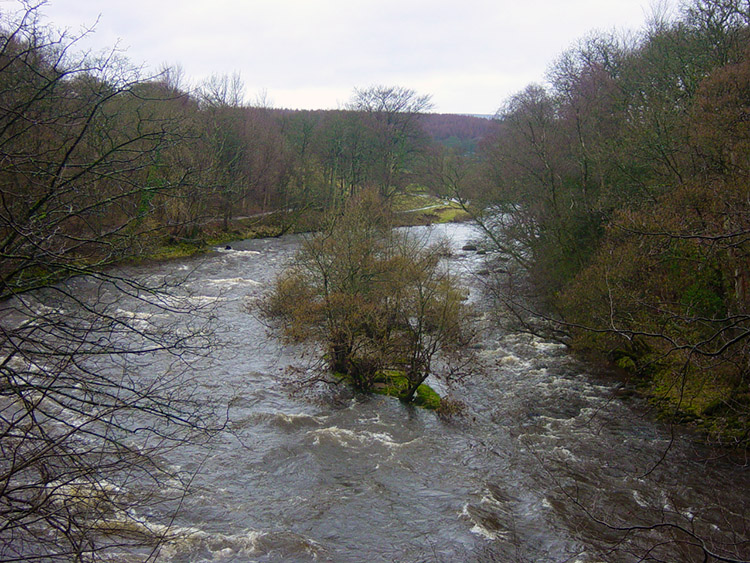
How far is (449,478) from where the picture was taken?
12875 mm

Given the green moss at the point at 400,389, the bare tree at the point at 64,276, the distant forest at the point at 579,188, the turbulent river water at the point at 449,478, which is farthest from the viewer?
the green moss at the point at 400,389

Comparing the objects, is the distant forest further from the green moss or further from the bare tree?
the green moss

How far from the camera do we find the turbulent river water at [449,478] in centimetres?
1026

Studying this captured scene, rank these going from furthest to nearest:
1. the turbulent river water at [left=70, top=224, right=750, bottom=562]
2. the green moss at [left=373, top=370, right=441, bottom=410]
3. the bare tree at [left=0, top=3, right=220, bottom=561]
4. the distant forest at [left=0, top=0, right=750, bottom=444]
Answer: the green moss at [left=373, top=370, right=441, bottom=410], the turbulent river water at [left=70, top=224, right=750, bottom=562], the distant forest at [left=0, top=0, right=750, bottom=444], the bare tree at [left=0, top=3, right=220, bottom=561]

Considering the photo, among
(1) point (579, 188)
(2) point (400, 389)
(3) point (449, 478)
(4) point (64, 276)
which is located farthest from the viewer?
(1) point (579, 188)

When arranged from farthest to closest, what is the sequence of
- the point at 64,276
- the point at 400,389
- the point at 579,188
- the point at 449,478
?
the point at 579,188, the point at 400,389, the point at 449,478, the point at 64,276

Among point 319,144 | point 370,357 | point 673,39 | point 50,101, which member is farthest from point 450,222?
point 50,101

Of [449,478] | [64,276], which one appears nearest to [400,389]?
[449,478]

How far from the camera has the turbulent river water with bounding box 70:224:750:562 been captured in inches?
404

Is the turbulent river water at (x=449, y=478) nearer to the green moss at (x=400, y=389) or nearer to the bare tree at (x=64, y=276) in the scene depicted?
the green moss at (x=400, y=389)

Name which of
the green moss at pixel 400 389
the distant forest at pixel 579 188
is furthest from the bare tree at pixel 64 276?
the green moss at pixel 400 389

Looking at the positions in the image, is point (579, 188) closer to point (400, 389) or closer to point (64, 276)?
point (400, 389)

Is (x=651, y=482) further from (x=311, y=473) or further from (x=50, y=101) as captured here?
(x=50, y=101)

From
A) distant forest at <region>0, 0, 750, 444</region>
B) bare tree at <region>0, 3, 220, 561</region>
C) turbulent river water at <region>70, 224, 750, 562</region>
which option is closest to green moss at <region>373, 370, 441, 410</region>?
turbulent river water at <region>70, 224, 750, 562</region>
